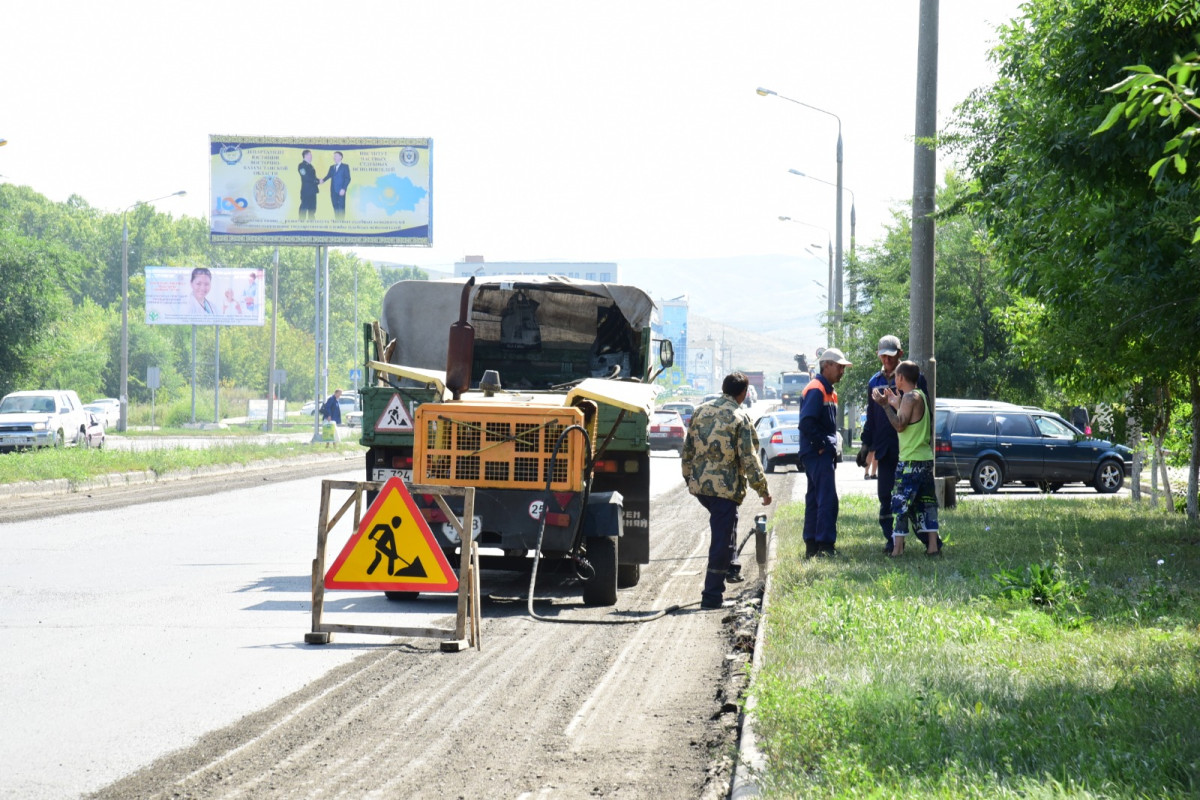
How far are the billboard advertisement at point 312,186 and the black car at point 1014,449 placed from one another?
2713 centimetres

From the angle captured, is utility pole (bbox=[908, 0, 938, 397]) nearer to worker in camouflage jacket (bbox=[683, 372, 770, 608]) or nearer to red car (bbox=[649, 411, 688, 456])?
worker in camouflage jacket (bbox=[683, 372, 770, 608])

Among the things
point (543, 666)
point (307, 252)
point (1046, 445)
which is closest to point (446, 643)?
point (543, 666)

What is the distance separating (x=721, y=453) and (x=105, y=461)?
19.4 metres

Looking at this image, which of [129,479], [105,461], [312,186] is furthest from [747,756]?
[312,186]

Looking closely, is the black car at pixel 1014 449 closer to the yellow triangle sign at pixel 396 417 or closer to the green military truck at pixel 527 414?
the green military truck at pixel 527 414

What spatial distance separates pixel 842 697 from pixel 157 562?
9370 mm

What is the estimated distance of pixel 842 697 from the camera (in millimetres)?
6285

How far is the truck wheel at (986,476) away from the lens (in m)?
26.5

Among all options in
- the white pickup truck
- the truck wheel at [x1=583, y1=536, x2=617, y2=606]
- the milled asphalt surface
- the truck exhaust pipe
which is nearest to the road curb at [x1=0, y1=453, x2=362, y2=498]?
the milled asphalt surface

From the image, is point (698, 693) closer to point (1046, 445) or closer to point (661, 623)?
point (661, 623)

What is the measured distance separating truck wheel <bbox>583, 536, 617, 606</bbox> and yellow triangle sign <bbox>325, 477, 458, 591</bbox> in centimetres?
208

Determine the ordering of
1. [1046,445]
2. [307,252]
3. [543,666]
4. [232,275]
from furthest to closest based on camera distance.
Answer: [307,252], [232,275], [1046,445], [543,666]

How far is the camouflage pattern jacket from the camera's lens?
10.9 m

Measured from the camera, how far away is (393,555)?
922cm
